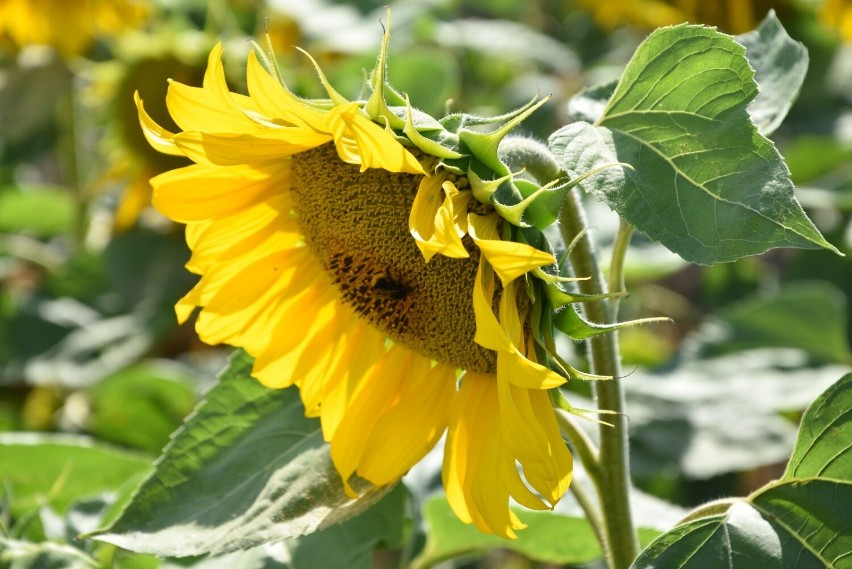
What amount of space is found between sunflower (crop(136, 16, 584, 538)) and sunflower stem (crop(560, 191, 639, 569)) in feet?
0.11

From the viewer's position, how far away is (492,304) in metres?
0.68

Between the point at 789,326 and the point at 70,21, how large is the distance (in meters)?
1.17

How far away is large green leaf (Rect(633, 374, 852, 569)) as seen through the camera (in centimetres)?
61

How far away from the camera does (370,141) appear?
627mm

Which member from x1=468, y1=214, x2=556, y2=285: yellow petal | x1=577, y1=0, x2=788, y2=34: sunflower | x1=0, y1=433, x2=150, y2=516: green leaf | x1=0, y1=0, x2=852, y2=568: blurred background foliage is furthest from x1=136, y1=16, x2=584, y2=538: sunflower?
A: x1=577, y1=0, x2=788, y2=34: sunflower

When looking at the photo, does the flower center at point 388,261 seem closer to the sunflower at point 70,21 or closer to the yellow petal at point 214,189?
the yellow petal at point 214,189

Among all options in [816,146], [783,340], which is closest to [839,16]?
[816,146]

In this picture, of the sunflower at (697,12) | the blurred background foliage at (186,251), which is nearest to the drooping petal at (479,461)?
the blurred background foliage at (186,251)

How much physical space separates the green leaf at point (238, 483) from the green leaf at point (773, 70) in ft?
1.16

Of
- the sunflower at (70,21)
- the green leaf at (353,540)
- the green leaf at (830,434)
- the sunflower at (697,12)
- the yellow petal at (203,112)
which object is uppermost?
the yellow petal at (203,112)

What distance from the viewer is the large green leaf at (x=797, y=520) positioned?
61 cm

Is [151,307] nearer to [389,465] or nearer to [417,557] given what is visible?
[417,557]

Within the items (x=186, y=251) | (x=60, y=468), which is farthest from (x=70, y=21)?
(x=60, y=468)

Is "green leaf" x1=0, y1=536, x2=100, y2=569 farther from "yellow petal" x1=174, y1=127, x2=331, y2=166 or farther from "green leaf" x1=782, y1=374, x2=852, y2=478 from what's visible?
"green leaf" x1=782, y1=374, x2=852, y2=478
